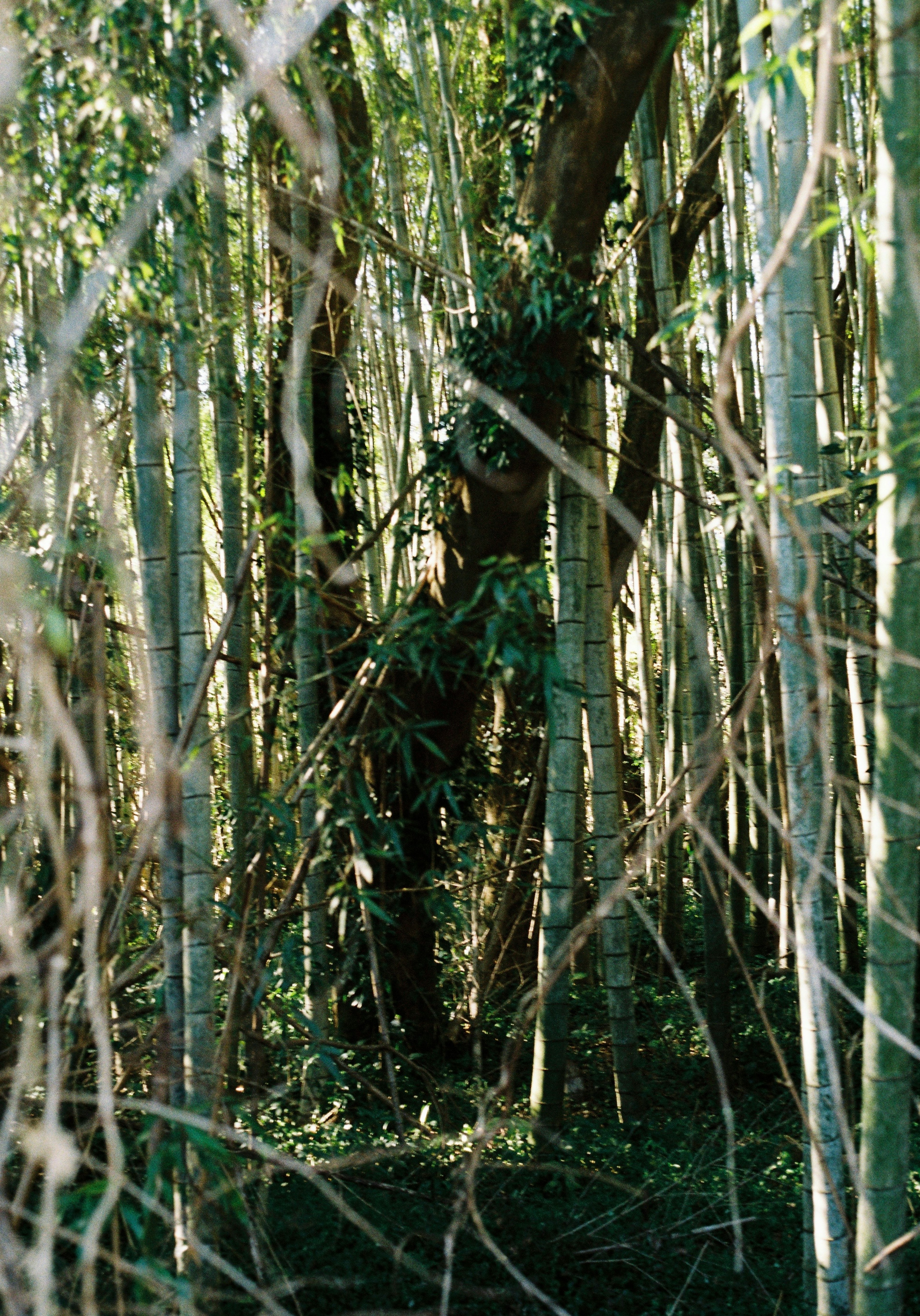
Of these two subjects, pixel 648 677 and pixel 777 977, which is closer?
pixel 777 977

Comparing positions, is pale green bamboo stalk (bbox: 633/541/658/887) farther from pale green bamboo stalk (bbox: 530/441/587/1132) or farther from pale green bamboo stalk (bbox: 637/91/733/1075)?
pale green bamboo stalk (bbox: 530/441/587/1132)

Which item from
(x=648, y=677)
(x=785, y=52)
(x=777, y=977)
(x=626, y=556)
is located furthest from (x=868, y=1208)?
(x=648, y=677)

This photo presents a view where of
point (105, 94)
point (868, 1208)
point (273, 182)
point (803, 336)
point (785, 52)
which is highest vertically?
point (273, 182)

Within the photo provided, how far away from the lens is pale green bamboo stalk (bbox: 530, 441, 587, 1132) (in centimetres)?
303

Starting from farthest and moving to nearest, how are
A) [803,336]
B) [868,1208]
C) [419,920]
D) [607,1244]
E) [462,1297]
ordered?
[419,920] → [607,1244] → [462,1297] → [803,336] → [868,1208]

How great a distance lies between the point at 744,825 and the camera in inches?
201

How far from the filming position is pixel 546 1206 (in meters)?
2.81

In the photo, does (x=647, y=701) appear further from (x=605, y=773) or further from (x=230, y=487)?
(x=230, y=487)

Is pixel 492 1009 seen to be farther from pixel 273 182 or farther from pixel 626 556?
pixel 273 182

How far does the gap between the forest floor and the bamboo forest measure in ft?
0.06

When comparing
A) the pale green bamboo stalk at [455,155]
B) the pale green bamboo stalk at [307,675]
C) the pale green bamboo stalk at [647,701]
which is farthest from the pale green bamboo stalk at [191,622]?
the pale green bamboo stalk at [647,701]

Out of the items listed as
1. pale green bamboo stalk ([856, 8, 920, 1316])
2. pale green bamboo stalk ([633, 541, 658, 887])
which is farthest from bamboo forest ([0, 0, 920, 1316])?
pale green bamboo stalk ([633, 541, 658, 887])

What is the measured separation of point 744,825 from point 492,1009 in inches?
60.8

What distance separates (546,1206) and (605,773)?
1.16m
